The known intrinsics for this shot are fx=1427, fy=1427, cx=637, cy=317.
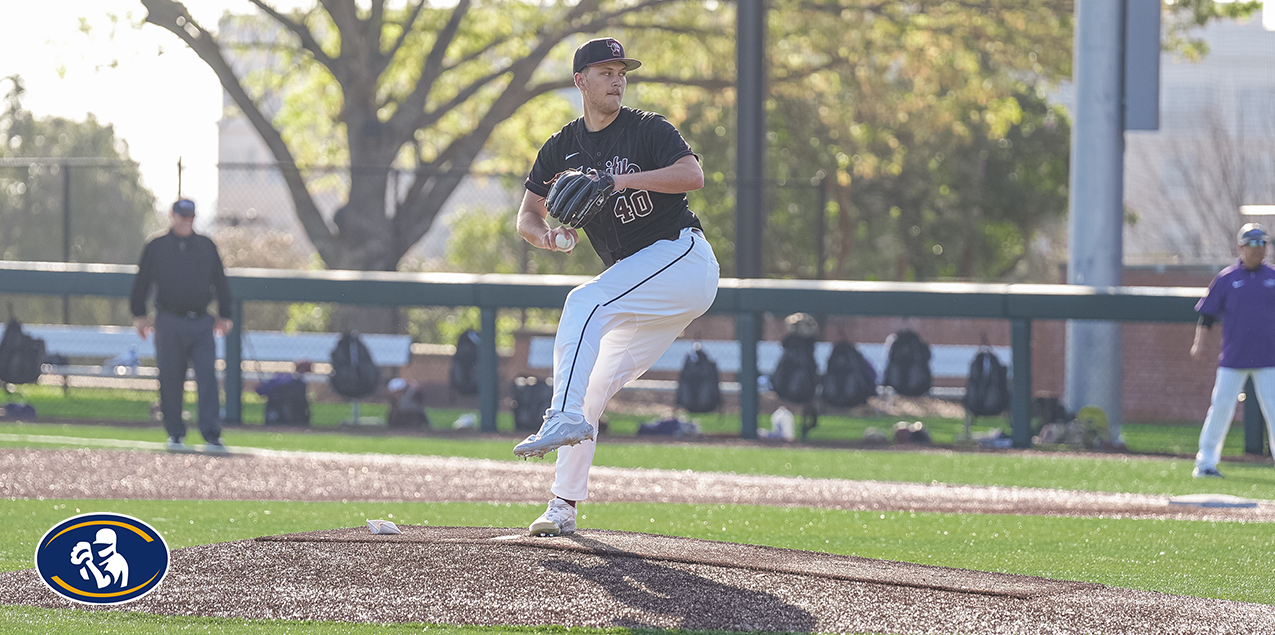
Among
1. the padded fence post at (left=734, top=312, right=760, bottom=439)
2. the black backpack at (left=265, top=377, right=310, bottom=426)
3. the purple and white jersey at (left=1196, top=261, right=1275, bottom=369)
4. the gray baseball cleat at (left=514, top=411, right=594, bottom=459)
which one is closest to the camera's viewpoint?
the gray baseball cleat at (left=514, top=411, right=594, bottom=459)

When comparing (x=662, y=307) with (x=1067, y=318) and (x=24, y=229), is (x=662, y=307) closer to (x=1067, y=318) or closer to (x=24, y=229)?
Answer: (x=1067, y=318)

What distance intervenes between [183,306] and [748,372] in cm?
524

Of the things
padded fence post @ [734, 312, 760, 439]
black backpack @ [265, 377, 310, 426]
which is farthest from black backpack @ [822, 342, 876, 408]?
black backpack @ [265, 377, 310, 426]

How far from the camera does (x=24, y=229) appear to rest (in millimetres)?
30531

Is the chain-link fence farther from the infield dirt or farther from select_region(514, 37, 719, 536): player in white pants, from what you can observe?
the infield dirt

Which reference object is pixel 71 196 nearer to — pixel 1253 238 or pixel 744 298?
pixel 744 298

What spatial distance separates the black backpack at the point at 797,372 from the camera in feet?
45.6

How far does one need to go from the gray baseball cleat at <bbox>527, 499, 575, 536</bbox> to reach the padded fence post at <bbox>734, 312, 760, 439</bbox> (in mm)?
7690

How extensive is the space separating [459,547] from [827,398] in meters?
8.86

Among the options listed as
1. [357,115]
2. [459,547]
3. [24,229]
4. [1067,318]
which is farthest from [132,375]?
[24,229]

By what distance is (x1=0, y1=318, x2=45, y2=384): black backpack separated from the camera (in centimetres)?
1477

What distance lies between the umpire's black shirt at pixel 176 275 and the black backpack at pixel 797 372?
543cm

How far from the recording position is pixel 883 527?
24.7ft

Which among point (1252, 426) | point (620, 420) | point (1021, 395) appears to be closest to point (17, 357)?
point (620, 420)
